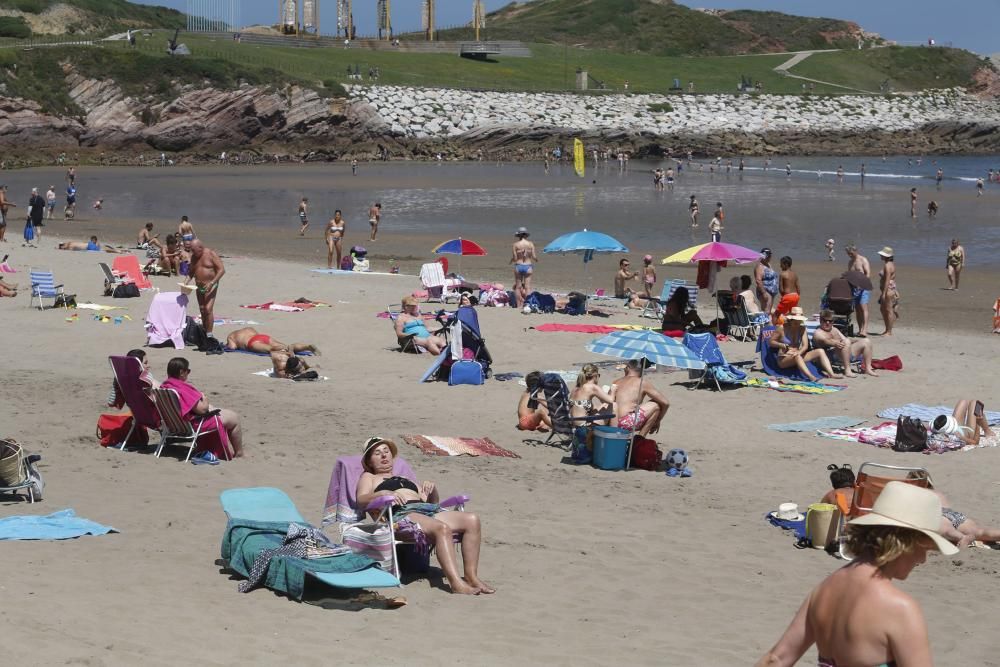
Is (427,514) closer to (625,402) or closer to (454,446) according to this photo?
(454,446)

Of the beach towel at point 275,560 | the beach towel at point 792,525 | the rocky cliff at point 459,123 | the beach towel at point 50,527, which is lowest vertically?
the beach towel at point 792,525

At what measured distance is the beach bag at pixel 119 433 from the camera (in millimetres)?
9594

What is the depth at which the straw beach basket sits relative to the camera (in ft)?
25.0

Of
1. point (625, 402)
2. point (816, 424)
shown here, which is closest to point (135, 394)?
point (625, 402)

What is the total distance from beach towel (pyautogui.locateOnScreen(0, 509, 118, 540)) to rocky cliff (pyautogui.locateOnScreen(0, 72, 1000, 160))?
59458mm

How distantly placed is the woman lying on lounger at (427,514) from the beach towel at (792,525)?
7.89 ft

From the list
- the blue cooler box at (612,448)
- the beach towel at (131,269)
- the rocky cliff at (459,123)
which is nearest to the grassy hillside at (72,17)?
the rocky cliff at (459,123)

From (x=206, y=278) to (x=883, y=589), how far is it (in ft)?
39.9

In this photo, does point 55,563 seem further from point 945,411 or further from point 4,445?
point 945,411

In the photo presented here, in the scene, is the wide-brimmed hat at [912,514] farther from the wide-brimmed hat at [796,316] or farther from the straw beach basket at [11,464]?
the wide-brimmed hat at [796,316]

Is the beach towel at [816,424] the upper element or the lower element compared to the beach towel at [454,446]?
lower

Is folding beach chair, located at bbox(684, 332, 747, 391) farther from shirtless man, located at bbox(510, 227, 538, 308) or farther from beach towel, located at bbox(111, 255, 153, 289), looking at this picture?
beach towel, located at bbox(111, 255, 153, 289)

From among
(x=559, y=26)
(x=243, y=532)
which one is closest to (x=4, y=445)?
(x=243, y=532)

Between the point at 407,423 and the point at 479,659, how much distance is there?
5596 mm
